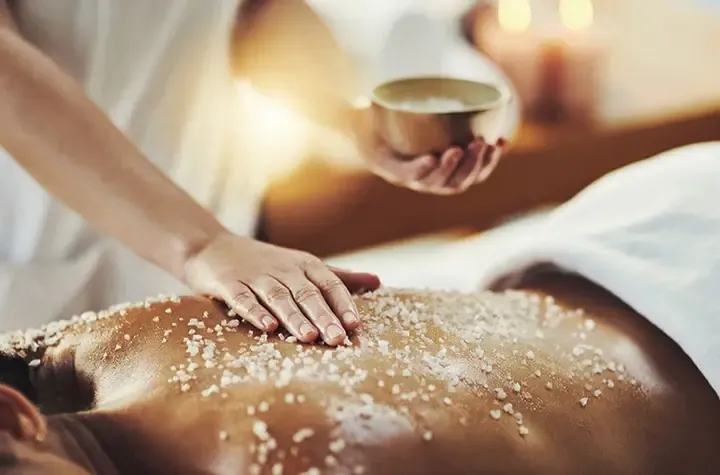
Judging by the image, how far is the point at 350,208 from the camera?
2377 mm

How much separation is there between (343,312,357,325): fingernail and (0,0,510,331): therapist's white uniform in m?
0.51

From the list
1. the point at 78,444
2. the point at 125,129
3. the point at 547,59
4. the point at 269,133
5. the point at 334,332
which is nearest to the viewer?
the point at 78,444

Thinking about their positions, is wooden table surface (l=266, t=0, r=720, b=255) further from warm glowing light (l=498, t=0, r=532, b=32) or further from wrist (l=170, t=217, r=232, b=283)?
wrist (l=170, t=217, r=232, b=283)

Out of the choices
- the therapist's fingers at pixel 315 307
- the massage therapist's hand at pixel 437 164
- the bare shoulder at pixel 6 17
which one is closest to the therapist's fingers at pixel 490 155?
the massage therapist's hand at pixel 437 164

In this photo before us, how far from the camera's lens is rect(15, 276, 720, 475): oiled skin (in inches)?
29.9

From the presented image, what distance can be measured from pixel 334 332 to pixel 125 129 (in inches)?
23.8

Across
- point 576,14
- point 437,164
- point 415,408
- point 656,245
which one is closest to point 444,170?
point 437,164

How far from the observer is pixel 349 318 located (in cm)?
96

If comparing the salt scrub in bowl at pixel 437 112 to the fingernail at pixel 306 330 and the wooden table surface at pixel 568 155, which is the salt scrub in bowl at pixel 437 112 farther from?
the wooden table surface at pixel 568 155

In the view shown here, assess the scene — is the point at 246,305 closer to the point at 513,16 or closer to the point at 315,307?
the point at 315,307

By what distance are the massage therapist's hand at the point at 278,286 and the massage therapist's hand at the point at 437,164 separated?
9.6 inches

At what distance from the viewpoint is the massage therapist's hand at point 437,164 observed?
1254 millimetres

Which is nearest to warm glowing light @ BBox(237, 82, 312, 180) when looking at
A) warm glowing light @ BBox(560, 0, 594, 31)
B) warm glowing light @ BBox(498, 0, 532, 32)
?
warm glowing light @ BBox(498, 0, 532, 32)

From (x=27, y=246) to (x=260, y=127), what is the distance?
627mm
